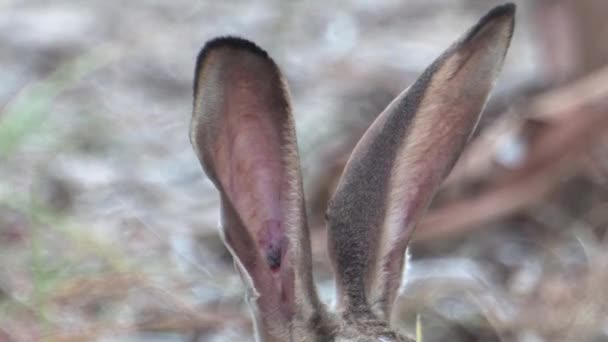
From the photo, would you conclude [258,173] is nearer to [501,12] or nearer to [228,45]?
[228,45]

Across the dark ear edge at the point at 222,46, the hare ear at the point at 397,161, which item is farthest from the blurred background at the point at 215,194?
the dark ear edge at the point at 222,46

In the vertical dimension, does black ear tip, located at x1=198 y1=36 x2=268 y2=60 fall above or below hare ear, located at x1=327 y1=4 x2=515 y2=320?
above

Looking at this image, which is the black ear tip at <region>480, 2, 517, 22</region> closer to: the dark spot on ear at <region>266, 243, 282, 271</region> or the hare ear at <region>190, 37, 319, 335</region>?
the hare ear at <region>190, 37, 319, 335</region>

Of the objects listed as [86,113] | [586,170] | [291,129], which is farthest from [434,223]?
[291,129]

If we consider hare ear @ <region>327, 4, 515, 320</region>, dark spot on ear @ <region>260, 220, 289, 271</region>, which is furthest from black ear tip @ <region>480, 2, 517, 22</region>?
dark spot on ear @ <region>260, 220, 289, 271</region>

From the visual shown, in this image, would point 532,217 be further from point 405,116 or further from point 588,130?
point 405,116

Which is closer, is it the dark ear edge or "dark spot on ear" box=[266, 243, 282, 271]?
the dark ear edge

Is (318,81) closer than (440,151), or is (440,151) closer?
(440,151)
